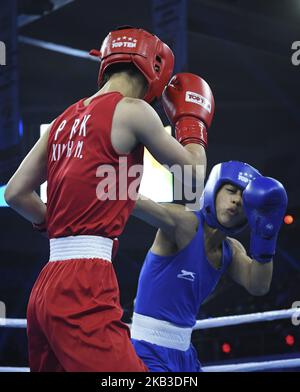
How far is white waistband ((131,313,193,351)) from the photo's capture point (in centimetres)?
246

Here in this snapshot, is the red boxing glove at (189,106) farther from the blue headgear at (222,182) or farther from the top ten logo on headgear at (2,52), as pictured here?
the top ten logo on headgear at (2,52)

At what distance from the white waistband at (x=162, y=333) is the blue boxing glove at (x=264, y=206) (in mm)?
425

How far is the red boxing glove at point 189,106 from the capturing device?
7.25 ft

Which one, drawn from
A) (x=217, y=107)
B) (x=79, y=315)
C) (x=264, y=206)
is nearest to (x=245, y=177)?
(x=264, y=206)

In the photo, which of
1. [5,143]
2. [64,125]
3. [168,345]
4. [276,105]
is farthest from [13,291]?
[64,125]

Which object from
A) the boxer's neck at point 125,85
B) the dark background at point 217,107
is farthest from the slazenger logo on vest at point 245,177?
the dark background at point 217,107

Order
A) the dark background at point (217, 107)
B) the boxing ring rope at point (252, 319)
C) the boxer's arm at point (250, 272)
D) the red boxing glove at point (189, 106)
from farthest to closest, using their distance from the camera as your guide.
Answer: the dark background at point (217, 107), the boxing ring rope at point (252, 319), the boxer's arm at point (250, 272), the red boxing glove at point (189, 106)

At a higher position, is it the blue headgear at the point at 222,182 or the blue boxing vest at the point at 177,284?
the blue headgear at the point at 222,182

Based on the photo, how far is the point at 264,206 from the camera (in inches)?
89.4

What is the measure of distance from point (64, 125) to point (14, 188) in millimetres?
232

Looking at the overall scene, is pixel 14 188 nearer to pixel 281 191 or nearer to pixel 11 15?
pixel 281 191

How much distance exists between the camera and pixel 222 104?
8.58 m

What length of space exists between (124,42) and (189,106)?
40 centimetres
